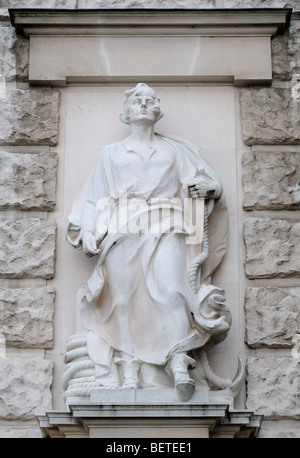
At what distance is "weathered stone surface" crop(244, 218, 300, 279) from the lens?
384 inches

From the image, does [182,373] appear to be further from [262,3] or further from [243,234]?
[262,3]

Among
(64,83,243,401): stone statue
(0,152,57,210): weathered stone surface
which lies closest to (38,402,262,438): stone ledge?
(64,83,243,401): stone statue

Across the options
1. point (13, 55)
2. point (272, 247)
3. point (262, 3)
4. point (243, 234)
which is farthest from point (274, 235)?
point (13, 55)

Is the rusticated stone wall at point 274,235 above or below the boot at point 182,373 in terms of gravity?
above

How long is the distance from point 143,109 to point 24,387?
84.6 inches

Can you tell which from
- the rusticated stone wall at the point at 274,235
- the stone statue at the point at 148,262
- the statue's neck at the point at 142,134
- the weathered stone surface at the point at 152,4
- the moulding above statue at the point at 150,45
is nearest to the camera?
the stone statue at the point at 148,262

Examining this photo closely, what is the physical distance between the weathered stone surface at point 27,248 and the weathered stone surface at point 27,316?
13cm

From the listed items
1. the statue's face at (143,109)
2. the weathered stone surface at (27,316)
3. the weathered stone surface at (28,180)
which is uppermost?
the statue's face at (143,109)

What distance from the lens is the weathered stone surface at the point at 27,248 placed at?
32.0ft

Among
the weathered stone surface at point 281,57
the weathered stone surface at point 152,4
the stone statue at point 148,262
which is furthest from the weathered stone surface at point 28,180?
the weathered stone surface at point 281,57

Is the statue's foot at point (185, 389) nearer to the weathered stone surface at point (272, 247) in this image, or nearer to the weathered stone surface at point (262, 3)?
the weathered stone surface at point (272, 247)

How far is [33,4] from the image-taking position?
10.5 meters

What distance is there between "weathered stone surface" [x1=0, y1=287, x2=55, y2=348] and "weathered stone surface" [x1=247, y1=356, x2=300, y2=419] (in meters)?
1.43

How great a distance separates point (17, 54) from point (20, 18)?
0.92 ft
